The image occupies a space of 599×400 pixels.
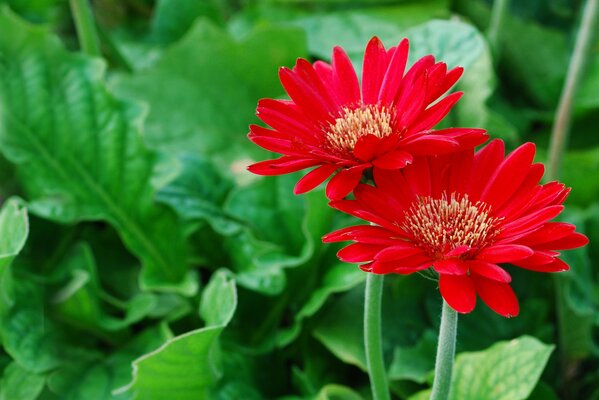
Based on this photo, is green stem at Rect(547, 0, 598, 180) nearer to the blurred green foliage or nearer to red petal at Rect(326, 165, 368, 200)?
the blurred green foliage

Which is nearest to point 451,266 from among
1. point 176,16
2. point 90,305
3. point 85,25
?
point 90,305

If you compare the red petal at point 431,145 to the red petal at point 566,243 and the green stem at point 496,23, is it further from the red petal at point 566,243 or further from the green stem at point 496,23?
the green stem at point 496,23

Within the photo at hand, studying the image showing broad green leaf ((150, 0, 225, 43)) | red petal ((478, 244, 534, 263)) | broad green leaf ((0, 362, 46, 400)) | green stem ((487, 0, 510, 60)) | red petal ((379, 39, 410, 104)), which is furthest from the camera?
broad green leaf ((150, 0, 225, 43))

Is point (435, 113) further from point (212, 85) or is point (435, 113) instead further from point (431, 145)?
point (212, 85)

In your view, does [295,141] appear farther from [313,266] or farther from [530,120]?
[530,120]

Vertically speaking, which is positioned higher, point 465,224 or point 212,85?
point 465,224

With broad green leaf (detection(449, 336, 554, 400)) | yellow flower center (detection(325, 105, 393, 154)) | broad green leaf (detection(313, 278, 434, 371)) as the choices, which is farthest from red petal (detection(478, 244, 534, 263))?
broad green leaf (detection(313, 278, 434, 371))

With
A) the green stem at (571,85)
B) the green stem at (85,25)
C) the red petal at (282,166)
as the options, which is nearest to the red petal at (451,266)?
the red petal at (282,166)
